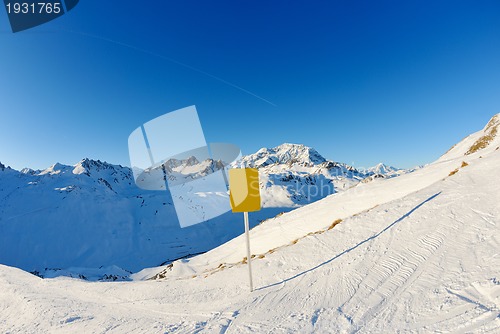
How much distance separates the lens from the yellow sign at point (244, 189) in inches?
223

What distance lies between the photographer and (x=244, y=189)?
18.6 feet

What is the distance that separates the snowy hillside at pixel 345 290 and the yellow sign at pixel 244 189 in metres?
2.01

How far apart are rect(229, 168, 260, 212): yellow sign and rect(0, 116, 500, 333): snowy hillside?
6.58ft

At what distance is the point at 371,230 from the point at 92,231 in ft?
420

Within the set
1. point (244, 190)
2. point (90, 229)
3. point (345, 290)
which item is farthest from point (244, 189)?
point (90, 229)

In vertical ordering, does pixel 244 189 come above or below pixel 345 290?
above

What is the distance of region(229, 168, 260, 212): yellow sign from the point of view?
5.65 meters

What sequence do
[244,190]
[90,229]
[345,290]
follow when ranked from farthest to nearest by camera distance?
[90,229] → [244,190] → [345,290]

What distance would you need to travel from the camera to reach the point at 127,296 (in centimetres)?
653

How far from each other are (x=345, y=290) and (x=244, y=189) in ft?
9.86

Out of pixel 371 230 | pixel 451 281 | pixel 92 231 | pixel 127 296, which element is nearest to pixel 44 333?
pixel 127 296

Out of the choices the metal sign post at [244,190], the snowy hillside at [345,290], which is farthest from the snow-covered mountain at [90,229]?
the metal sign post at [244,190]

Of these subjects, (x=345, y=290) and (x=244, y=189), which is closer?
(x=345, y=290)

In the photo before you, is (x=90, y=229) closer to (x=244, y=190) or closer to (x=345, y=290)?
(x=244, y=190)
